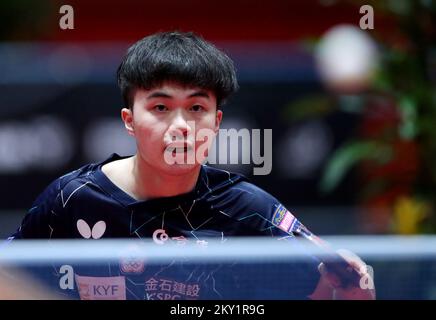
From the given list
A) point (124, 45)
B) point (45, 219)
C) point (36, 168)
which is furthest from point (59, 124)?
point (45, 219)

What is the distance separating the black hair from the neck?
0.46 feet

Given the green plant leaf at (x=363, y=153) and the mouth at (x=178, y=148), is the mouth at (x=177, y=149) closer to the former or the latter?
the mouth at (x=178, y=148)

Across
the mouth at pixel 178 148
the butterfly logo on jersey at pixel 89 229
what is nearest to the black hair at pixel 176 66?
the mouth at pixel 178 148

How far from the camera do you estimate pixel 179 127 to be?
1729 millimetres

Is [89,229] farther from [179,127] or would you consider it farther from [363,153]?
[363,153]

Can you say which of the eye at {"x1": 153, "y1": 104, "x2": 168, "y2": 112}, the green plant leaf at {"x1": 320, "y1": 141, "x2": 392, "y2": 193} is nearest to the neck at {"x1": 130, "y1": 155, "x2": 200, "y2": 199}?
the eye at {"x1": 153, "y1": 104, "x2": 168, "y2": 112}

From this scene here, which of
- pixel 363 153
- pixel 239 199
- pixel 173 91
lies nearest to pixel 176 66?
pixel 173 91

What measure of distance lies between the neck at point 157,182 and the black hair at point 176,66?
141 millimetres

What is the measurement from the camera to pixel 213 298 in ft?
5.92

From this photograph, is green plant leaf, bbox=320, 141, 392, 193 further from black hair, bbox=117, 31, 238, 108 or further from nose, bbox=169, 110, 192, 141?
nose, bbox=169, 110, 192, 141

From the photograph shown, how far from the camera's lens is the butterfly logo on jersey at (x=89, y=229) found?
6.03 feet

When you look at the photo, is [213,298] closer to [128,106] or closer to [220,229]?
[220,229]

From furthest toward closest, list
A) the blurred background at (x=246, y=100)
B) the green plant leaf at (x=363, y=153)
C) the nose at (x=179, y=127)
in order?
the blurred background at (x=246, y=100), the green plant leaf at (x=363, y=153), the nose at (x=179, y=127)

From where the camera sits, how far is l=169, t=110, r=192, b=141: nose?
173 centimetres
